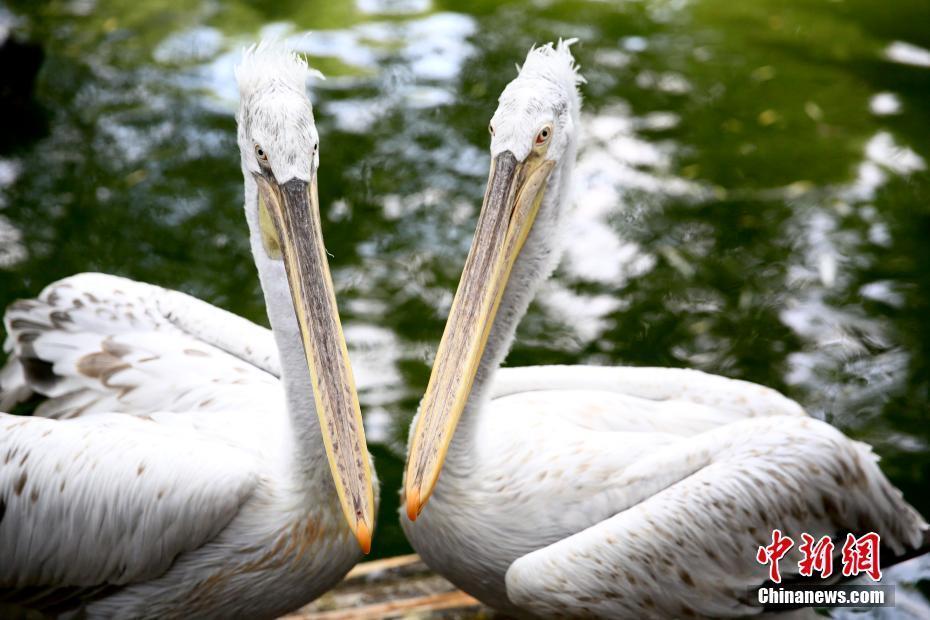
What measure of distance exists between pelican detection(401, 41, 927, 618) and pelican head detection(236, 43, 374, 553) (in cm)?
16

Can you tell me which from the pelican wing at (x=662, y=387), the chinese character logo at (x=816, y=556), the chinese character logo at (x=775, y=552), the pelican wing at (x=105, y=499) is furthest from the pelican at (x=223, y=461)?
the chinese character logo at (x=816, y=556)

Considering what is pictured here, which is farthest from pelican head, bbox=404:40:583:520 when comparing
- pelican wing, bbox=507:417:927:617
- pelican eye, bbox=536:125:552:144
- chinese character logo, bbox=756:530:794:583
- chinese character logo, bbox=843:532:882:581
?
chinese character logo, bbox=843:532:882:581

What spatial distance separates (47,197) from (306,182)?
3.06 m

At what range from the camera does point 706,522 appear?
87.1 inches

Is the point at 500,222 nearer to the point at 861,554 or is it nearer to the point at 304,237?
the point at 304,237

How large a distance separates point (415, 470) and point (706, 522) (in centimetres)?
62

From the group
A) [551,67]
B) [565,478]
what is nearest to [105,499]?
[565,478]

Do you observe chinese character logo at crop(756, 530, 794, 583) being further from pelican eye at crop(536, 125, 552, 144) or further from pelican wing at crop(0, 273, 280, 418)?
pelican wing at crop(0, 273, 280, 418)

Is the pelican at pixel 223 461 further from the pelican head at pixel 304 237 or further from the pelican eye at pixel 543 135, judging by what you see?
the pelican eye at pixel 543 135

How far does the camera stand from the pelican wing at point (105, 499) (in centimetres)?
218

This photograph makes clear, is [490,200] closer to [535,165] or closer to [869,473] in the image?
[535,165]

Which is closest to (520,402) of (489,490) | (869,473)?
(489,490)

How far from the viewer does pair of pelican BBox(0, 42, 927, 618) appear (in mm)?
2166

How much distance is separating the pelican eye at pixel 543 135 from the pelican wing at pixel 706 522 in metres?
0.74
